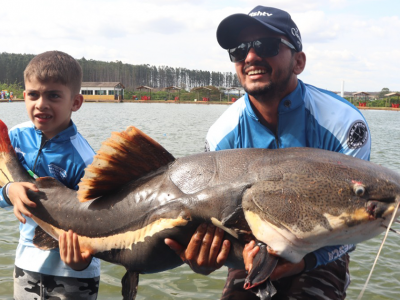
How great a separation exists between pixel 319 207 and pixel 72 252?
1715 millimetres

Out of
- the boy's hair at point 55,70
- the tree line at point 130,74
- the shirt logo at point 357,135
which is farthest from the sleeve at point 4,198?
the tree line at point 130,74

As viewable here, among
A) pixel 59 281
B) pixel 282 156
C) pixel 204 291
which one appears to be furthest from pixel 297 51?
pixel 204 291

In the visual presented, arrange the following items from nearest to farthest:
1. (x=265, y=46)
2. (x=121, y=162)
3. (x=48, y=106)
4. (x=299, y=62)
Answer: (x=121, y=162) < (x=265, y=46) < (x=48, y=106) < (x=299, y=62)

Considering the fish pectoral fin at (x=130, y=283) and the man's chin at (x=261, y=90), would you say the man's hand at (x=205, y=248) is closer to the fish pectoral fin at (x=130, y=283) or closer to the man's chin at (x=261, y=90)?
the fish pectoral fin at (x=130, y=283)

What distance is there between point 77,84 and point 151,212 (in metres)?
1.62

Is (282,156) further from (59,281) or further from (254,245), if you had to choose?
(59,281)

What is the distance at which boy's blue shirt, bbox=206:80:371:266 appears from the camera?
3.12 metres

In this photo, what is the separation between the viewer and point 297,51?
336 cm

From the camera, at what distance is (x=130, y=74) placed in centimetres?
12825

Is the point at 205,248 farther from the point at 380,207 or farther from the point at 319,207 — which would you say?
the point at 380,207

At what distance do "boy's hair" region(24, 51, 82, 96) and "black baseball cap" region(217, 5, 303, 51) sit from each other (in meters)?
1.28

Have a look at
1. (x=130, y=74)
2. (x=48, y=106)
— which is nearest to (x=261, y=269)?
(x=48, y=106)

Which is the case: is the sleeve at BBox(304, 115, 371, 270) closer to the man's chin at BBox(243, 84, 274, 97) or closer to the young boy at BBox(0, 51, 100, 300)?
the man's chin at BBox(243, 84, 274, 97)

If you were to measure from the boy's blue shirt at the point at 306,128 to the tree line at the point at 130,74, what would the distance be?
334 feet
